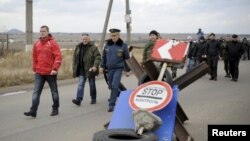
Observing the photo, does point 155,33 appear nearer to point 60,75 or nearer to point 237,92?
point 237,92

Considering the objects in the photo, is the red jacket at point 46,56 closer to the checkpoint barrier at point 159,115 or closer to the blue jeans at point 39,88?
the blue jeans at point 39,88

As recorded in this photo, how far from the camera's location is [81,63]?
37.3ft

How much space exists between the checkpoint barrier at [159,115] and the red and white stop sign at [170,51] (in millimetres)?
453

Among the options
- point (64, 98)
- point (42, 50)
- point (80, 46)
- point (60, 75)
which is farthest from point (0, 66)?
point (42, 50)

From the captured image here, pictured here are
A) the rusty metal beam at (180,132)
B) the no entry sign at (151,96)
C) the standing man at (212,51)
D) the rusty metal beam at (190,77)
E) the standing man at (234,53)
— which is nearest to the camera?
the no entry sign at (151,96)

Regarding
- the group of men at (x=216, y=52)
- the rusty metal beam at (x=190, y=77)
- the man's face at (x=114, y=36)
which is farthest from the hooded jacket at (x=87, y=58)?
the group of men at (x=216, y=52)

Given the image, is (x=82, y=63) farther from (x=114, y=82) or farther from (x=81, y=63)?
(x=114, y=82)

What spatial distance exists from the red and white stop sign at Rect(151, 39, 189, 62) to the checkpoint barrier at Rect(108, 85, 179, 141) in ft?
1.49

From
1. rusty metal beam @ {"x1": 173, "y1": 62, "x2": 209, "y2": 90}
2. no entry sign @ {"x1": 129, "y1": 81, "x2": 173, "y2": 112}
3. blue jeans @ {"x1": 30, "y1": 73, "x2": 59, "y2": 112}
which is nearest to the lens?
no entry sign @ {"x1": 129, "y1": 81, "x2": 173, "y2": 112}

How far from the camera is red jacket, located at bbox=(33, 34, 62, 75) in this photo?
31.9 feet

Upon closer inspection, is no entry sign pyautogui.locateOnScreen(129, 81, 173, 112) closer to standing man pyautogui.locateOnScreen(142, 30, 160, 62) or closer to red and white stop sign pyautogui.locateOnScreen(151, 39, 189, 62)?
red and white stop sign pyautogui.locateOnScreen(151, 39, 189, 62)

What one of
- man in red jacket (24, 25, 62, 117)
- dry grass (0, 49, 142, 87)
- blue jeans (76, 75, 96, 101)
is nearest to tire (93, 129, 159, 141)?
man in red jacket (24, 25, 62, 117)

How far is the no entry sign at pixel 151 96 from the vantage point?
20.3 feet

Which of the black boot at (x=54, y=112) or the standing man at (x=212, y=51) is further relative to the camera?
the standing man at (x=212, y=51)
